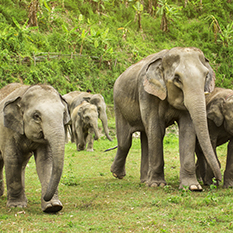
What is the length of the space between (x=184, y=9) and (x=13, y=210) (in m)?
36.2

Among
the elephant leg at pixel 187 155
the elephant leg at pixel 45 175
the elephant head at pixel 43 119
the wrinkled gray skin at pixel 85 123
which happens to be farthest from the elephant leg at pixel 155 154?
the wrinkled gray skin at pixel 85 123

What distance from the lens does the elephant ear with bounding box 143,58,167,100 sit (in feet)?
22.6

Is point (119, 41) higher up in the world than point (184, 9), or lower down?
lower down

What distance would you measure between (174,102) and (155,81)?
1.78 feet

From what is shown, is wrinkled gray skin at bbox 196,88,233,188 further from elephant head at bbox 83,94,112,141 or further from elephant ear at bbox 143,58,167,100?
elephant head at bbox 83,94,112,141

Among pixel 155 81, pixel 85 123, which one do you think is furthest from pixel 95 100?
pixel 155 81

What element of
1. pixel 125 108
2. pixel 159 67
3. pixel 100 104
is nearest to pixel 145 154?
pixel 125 108

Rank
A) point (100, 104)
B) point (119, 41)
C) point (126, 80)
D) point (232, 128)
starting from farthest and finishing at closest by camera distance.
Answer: point (119, 41), point (100, 104), point (126, 80), point (232, 128)

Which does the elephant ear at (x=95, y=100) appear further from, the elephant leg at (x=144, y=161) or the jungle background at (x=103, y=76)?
the elephant leg at (x=144, y=161)

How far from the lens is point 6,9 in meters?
25.4

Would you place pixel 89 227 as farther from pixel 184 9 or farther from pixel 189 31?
pixel 184 9

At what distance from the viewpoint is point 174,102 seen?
6805mm

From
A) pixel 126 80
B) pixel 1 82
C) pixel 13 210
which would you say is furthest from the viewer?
pixel 1 82

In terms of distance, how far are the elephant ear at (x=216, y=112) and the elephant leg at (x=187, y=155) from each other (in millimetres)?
411
